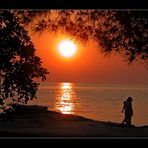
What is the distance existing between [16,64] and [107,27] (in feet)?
6.82

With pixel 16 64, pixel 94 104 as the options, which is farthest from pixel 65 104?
pixel 16 64

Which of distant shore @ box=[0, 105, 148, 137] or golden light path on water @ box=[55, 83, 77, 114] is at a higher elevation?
golden light path on water @ box=[55, 83, 77, 114]

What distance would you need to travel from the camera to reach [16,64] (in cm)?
777

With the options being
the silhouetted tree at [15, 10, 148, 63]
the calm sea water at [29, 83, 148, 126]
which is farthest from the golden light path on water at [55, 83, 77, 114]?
the silhouetted tree at [15, 10, 148, 63]

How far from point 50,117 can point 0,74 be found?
272cm

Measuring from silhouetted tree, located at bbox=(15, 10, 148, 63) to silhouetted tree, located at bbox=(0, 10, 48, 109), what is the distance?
0.83 metres

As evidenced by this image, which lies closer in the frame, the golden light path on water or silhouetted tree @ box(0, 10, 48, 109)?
silhouetted tree @ box(0, 10, 48, 109)

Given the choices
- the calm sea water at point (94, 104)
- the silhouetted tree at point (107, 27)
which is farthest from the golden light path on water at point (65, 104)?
the silhouetted tree at point (107, 27)

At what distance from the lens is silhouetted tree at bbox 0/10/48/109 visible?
741cm

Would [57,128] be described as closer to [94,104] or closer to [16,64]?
[16,64]

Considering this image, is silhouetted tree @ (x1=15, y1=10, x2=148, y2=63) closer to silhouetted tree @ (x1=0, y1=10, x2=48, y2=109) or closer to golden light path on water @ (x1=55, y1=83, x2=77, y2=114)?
silhouetted tree @ (x1=0, y1=10, x2=48, y2=109)

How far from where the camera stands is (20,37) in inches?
303
